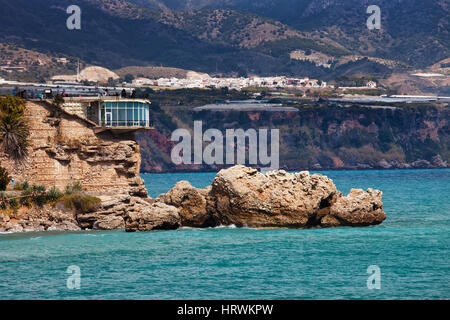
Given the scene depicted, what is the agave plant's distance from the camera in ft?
193

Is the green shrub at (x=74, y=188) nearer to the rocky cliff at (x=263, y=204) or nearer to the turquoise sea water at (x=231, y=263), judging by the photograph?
the turquoise sea water at (x=231, y=263)

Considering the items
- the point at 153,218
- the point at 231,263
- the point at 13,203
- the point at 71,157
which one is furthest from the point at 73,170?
the point at 231,263

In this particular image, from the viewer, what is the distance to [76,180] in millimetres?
60562

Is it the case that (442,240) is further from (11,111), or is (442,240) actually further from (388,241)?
(11,111)

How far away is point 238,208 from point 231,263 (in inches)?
420

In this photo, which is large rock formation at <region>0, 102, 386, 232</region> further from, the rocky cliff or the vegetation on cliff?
the vegetation on cliff

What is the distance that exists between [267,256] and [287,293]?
9.37 m

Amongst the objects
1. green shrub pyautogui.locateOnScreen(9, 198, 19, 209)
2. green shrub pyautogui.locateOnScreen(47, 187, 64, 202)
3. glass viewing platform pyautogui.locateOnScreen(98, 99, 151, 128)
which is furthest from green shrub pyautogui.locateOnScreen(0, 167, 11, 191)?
glass viewing platform pyautogui.locateOnScreen(98, 99, 151, 128)

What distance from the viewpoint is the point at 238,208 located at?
190 ft

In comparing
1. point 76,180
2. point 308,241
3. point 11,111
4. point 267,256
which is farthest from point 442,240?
point 11,111

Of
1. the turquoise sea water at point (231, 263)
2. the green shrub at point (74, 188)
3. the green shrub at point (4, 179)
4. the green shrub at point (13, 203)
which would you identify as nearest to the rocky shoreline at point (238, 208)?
the green shrub at point (13, 203)

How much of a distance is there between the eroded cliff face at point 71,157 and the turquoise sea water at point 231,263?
4.80 metres

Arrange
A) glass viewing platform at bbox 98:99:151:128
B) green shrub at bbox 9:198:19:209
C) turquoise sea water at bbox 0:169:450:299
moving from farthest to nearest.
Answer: glass viewing platform at bbox 98:99:151:128 < green shrub at bbox 9:198:19:209 < turquoise sea water at bbox 0:169:450:299

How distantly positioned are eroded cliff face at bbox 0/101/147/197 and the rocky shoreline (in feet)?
6.95
